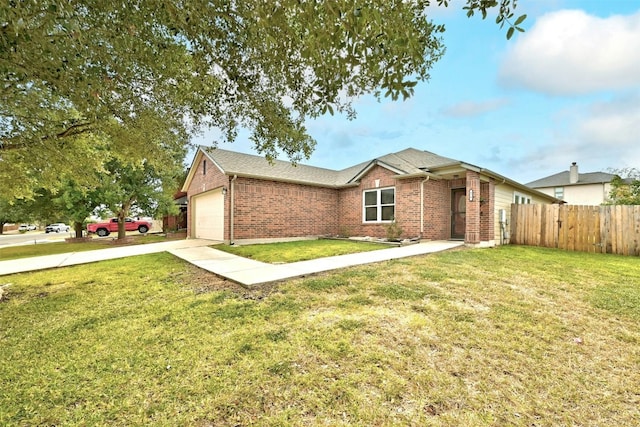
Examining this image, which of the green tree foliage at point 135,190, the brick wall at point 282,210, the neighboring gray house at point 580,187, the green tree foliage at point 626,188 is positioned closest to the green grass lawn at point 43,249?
the green tree foliage at point 135,190

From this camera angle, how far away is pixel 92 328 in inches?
138

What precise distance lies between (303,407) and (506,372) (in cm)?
176

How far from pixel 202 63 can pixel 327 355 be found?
4.06m

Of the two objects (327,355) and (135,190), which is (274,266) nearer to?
(327,355)

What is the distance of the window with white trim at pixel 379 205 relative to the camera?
12.7m

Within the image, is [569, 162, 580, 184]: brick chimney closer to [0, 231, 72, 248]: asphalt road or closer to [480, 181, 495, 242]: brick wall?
[480, 181, 495, 242]: brick wall

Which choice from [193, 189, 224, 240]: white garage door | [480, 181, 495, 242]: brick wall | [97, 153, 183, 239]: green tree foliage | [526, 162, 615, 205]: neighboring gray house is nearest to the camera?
[480, 181, 495, 242]: brick wall

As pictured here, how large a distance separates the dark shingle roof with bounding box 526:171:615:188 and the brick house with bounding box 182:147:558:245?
17404 mm

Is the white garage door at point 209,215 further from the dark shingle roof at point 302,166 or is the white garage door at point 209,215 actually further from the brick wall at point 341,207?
the dark shingle roof at point 302,166

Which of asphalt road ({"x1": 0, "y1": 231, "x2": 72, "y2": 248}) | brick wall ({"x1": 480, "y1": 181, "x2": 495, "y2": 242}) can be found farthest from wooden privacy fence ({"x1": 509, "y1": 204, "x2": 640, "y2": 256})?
asphalt road ({"x1": 0, "y1": 231, "x2": 72, "y2": 248})

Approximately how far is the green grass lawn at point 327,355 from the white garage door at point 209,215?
313 inches

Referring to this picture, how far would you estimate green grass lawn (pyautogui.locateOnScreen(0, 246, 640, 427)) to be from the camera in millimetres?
1962

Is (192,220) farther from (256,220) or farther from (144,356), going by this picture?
(144,356)

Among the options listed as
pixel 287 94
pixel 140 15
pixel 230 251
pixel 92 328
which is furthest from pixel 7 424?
pixel 230 251
